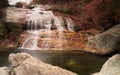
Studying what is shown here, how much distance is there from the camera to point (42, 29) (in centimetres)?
2652

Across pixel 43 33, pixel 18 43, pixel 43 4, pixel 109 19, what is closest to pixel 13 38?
pixel 18 43

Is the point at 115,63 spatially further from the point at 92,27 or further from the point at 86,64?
the point at 92,27

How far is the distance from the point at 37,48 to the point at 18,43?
79.8 inches

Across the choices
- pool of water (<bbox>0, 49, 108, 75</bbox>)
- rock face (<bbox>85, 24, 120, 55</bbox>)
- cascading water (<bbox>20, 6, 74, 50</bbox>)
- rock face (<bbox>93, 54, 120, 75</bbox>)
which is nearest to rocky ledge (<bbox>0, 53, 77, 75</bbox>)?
rock face (<bbox>93, 54, 120, 75</bbox>)

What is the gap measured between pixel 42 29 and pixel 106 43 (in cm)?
743

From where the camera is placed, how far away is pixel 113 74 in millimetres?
10320

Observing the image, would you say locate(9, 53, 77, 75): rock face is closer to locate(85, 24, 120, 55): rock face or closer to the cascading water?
locate(85, 24, 120, 55): rock face

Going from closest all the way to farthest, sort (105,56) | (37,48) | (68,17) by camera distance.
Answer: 1. (105,56)
2. (37,48)
3. (68,17)

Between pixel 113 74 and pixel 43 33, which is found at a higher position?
pixel 113 74

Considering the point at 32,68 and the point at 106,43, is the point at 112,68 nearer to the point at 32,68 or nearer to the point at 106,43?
the point at 32,68

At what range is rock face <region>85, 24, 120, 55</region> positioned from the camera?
70.0 feet

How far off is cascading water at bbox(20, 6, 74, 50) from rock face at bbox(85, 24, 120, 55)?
3.15 metres

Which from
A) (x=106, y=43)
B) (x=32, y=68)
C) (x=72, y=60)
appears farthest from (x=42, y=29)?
(x=32, y=68)

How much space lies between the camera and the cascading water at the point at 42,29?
24.3 m
